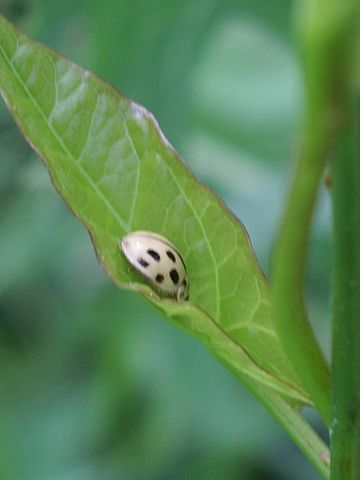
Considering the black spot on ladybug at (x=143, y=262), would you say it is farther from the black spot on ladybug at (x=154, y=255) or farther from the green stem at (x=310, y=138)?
the green stem at (x=310, y=138)

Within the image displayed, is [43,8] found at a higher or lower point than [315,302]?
higher

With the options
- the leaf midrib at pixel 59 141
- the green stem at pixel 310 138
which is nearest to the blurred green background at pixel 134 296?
the leaf midrib at pixel 59 141

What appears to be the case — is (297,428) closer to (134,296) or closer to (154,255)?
(154,255)

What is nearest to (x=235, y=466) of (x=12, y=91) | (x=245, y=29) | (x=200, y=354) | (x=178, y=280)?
(x=200, y=354)

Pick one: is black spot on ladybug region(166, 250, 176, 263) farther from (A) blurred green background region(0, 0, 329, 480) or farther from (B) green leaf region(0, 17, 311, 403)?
(A) blurred green background region(0, 0, 329, 480)

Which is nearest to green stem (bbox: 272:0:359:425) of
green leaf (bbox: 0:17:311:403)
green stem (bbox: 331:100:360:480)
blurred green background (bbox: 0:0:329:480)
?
green stem (bbox: 331:100:360:480)

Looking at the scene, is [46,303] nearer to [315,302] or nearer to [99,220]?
[315,302]
